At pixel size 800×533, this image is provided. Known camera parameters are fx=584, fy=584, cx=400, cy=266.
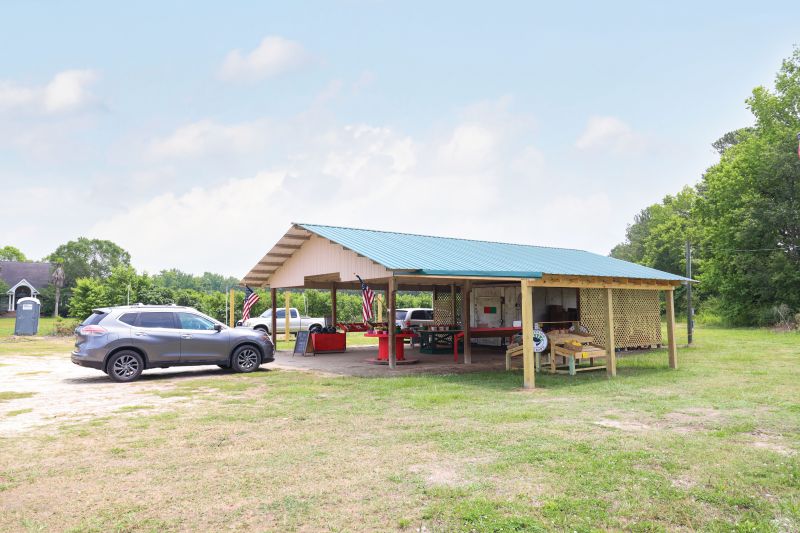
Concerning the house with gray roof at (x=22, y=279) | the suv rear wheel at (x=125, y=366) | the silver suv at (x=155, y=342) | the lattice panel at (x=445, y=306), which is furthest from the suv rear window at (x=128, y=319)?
the house with gray roof at (x=22, y=279)

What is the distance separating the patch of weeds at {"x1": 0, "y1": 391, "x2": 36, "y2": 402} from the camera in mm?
9730

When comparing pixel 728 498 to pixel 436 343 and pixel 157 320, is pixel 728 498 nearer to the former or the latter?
pixel 157 320

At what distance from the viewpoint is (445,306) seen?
73.6ft

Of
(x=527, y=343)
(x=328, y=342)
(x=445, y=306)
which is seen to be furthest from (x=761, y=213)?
(x=527, y=343)

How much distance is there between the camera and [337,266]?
54.4 feet

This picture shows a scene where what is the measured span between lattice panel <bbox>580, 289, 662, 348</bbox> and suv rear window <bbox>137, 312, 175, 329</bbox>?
40.9 feet

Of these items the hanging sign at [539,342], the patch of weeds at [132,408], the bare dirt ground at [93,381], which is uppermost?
the hanging sign at [539,342]

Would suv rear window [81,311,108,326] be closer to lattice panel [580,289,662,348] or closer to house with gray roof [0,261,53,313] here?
lattice panel [580,289,662,348]

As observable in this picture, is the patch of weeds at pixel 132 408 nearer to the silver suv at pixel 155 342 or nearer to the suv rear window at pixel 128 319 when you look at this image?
the silver suv at pixel 155 342

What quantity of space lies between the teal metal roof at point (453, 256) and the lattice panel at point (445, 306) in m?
2.79

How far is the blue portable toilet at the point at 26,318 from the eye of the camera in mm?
25922

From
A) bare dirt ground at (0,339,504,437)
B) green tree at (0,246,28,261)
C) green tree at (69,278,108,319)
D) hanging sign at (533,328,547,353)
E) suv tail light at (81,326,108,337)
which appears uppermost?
green tree at (0,246,28,261)

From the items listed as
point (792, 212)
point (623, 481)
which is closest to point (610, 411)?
point (623, 481)

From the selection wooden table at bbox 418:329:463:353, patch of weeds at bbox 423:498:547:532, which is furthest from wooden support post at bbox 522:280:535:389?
wooden table at bbox 418:329:463:353
